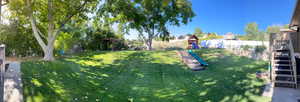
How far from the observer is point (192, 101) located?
428 centimetres

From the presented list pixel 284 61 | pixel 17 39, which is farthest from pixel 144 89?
pixel 17 39

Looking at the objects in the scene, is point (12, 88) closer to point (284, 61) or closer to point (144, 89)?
point (144, 89)

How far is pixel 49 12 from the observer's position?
9055mm

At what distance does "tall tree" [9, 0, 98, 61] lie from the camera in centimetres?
842

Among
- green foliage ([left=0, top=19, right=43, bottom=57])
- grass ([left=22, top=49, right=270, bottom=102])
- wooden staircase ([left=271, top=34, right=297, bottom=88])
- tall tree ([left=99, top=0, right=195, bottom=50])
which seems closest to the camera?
grass ([left=22, top=49, right=270, bottom=102])

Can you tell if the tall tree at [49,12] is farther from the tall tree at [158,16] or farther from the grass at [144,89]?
the tall tree at [158,16]

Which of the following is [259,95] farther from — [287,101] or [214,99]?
[214,99]

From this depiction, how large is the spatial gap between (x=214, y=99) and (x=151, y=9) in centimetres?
1662

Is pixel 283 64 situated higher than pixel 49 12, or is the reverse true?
pixel 49 12

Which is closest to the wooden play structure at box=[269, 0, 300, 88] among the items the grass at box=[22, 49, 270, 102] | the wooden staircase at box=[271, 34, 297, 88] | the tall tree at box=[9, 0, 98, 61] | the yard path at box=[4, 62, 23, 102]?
the wooden staircase at box=[271, 34, 297, 88]

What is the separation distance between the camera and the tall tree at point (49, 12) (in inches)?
331

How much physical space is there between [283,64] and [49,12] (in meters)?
11.8

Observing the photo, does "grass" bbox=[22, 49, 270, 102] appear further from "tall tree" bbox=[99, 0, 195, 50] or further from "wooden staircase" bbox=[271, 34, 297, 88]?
"tall tree" bbox=[99, 0, 195, 50]

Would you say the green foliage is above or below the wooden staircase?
above
